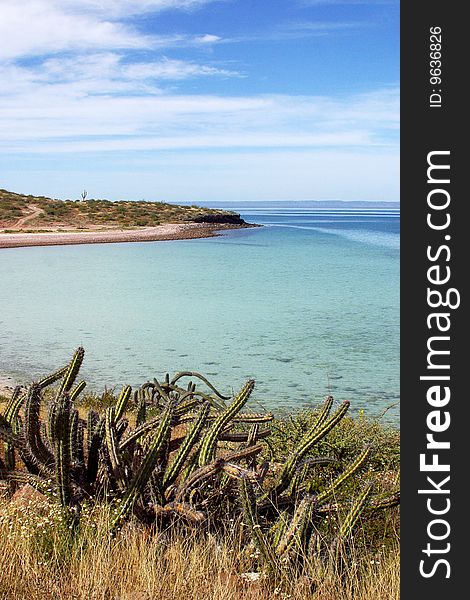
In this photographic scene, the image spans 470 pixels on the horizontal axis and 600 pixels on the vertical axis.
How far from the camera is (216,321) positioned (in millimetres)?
19141

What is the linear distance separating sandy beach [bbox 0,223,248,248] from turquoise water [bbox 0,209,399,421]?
5456 millimetres

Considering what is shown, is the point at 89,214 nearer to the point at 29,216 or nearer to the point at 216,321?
the point at 29,216

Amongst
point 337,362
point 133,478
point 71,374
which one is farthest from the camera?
point 337,362

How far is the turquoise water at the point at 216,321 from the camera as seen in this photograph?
12.9 meters

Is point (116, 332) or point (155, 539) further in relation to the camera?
point (116, 332)

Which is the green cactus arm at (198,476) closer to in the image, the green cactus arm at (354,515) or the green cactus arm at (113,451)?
the green cactus arm at (113,451)

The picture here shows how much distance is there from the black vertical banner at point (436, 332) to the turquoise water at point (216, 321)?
7.72 metres

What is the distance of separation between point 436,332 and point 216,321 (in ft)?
55.5

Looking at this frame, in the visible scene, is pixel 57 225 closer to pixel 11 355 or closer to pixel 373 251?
pixel 373 251

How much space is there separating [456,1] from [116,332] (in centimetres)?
1561

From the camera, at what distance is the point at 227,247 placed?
45.4m

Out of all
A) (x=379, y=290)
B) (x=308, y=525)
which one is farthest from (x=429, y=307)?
(x=379, y=290)

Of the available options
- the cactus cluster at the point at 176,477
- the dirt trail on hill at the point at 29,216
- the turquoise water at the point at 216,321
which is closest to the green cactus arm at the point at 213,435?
the cactus cluster at the point at 176,477

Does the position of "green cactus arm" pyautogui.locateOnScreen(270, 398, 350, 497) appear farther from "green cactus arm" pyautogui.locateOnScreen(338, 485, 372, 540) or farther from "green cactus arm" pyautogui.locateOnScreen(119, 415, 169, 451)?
"green cactus arm" pyautogui.locateOnScreen(119, 415, 169, 451)
